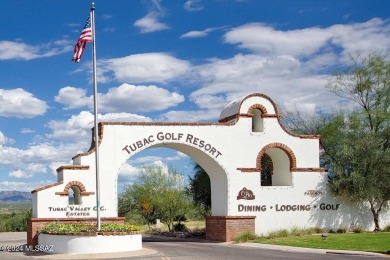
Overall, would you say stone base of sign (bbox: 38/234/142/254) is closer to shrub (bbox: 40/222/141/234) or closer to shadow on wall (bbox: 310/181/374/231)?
shrub (bbox: 40/222/141/234)

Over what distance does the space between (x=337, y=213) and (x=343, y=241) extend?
246 inches

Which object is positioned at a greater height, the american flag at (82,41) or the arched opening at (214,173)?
the american flag at (82,41)

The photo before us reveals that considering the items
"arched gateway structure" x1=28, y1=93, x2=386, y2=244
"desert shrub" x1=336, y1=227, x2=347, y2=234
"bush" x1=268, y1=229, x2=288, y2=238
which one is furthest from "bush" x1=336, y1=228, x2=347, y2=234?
"bush" x1=268, y1=229, x2=288, y2=238

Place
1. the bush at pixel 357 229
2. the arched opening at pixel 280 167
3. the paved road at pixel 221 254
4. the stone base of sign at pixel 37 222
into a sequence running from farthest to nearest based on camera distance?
the arched opening at pixel 280 167, the bush at pixel 357 229, the stone base of sign at pixel 37 222, the paved road at pixel 221 254

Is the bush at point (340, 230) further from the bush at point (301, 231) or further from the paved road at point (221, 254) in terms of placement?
the paved road at point (221, 254)

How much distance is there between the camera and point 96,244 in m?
26.9

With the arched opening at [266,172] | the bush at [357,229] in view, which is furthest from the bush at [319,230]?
the arched opening at [266,172]

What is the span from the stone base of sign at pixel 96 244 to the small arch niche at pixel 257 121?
1171cm

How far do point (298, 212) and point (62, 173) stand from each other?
13.6 m

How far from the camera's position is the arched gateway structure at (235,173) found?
108 ft

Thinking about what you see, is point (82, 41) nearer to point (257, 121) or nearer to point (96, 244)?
point (96, 244)

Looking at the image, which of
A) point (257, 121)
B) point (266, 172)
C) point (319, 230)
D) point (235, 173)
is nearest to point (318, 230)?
point (319, 230)

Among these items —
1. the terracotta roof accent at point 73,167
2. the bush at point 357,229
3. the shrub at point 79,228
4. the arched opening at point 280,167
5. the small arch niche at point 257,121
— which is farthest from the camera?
the arched opening at point 280,167

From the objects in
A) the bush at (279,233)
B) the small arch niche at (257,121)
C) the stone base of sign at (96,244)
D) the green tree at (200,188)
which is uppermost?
the small arch niche at (257,121)
